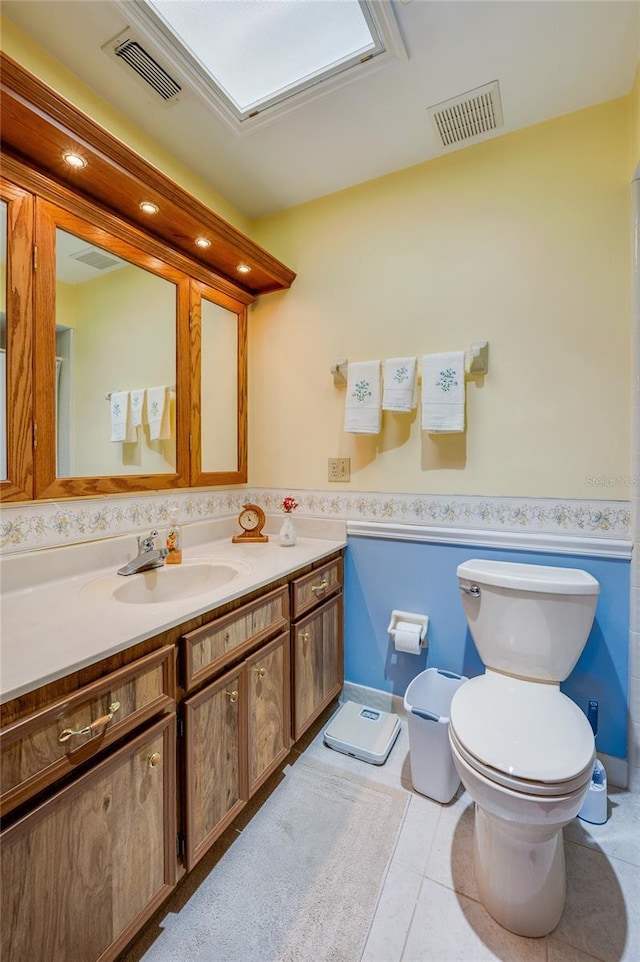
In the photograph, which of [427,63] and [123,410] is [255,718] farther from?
[427,63]

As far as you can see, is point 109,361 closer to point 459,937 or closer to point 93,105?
point 93,105

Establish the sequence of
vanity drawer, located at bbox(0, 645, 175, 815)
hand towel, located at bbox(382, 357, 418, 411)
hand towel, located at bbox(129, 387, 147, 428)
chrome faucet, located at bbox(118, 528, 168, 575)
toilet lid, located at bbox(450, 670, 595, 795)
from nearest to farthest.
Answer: vanity drawer, located at bbox(0, 645, 175, 815) < toilet lid, located at bbox(450, 670, 595, 795) < chrome faucet, located at bbox(118, 528, 168, 575) < hand towel, located at bbox(129, 387, 147, 428) < hand towel, located at bbox(382, 357, 418, 411)

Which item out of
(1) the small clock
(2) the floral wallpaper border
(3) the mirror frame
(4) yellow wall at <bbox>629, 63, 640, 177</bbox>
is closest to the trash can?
(2) the floral wallpaper border

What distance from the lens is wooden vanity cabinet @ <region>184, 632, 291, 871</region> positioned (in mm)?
1070

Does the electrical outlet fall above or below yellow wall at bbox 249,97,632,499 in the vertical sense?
below

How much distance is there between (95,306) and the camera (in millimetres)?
1437

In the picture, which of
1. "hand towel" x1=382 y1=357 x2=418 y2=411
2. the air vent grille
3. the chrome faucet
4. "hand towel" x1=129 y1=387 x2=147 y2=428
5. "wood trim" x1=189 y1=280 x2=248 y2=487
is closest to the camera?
the air vent grille

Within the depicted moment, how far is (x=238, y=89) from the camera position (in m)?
1.44

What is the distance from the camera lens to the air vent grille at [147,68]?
1.28 meters

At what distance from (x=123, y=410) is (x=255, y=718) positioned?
48.2 inches

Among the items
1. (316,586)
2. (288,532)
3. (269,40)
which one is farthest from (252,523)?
(269,40)

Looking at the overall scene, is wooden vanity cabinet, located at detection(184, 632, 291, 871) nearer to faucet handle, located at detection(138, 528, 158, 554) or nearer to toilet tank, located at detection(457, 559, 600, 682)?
faucet handle, located at detection(138, 528, 158, 554)

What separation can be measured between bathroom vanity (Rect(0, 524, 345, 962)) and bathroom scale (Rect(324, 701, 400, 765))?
1.04ft

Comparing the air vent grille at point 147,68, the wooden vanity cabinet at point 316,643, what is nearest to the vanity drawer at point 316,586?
the wooden vanity cabinet at point 316,643
